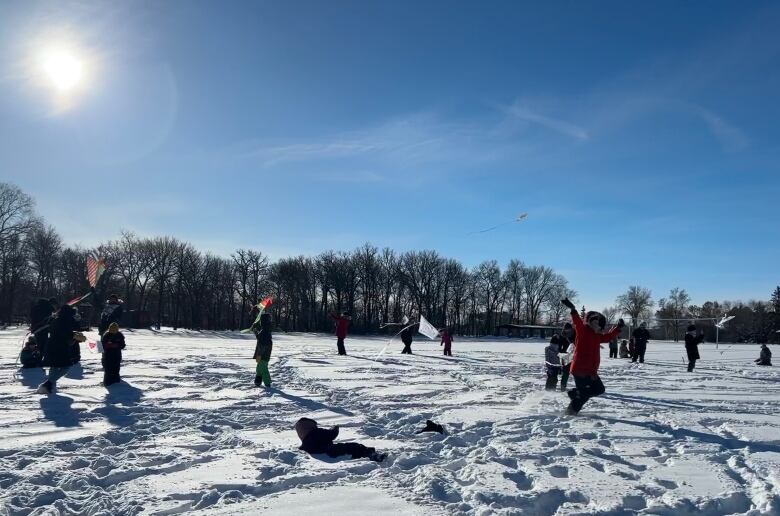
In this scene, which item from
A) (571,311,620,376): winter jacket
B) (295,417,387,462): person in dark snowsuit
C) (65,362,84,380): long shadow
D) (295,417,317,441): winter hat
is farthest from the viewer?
(65,362,84,380): long shadow

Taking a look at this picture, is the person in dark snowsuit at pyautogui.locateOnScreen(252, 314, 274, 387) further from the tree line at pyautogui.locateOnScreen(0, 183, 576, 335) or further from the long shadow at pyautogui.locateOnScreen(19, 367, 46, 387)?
the tree line at pyautogui.locateOnScreen(0, 183, 576, 335)

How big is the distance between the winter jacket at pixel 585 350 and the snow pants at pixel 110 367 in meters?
8.78

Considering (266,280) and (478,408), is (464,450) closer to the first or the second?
(478,408)

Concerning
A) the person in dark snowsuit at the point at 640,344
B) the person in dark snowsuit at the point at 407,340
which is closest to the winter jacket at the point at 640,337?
the person in dark snowsuit at the point at 640,344

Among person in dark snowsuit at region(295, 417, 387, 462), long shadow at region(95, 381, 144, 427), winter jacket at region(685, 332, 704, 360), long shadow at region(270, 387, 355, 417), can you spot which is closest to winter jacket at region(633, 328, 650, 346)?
winter jacket at region(685, 332, 704, 360)

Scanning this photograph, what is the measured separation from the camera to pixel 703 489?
16.5ft

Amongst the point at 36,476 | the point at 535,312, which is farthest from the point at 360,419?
the point at 535,312

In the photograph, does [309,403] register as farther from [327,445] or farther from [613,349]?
[613,349]

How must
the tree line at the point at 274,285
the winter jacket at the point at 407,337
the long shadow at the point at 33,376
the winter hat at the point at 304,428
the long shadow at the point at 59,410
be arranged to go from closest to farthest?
the winter hat at the point at 304,428 < the long shadow at the point at 59,410 < the long shadow at the point at 33,376 < the winter jacket at the point at 407,337 < the tree line at the point at 274,285

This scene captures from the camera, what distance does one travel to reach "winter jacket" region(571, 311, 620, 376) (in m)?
9.02

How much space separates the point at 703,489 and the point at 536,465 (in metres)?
1.53

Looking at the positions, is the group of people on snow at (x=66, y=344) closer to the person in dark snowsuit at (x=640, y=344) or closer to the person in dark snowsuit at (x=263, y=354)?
the person in dark snowsuit at (x=263, y=354)

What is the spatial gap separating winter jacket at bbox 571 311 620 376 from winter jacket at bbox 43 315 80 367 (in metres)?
9.09

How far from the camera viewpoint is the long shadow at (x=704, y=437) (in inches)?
266
